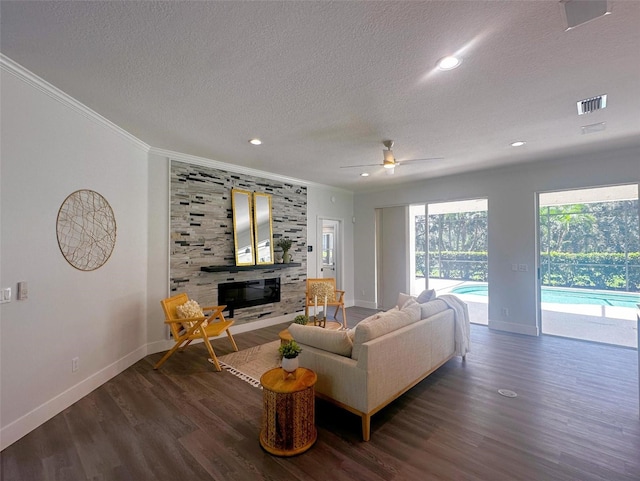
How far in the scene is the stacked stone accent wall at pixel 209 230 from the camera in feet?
13.6

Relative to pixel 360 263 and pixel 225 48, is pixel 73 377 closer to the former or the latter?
pixel 225 48

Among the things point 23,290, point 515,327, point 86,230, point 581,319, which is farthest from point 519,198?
point 23,290

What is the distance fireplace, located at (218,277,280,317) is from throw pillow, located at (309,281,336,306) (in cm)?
72

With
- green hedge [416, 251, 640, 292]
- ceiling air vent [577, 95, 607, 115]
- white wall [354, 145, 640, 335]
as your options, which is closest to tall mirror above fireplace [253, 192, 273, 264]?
white wall [354, 145, 640, 335]

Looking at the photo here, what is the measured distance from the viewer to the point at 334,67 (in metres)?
2.11

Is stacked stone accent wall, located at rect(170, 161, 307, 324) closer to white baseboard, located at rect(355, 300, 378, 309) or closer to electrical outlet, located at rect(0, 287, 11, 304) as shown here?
electrical outlet, located at rect(0, 287, 11, 304)

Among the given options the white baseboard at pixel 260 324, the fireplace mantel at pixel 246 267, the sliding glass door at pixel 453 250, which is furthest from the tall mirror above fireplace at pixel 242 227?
the sliding glass door at pixel 453 250

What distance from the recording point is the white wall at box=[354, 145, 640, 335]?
4160 millimetres

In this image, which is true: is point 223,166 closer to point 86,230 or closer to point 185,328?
point 86,230

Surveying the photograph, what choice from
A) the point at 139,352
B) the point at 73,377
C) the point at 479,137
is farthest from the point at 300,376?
the point at 479,137

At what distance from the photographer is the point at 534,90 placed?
2416 millimetres

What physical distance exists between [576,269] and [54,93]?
7.00 meters

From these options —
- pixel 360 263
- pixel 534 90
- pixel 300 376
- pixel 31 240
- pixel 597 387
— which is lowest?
pixel 597 387

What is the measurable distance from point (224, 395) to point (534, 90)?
3950mm
